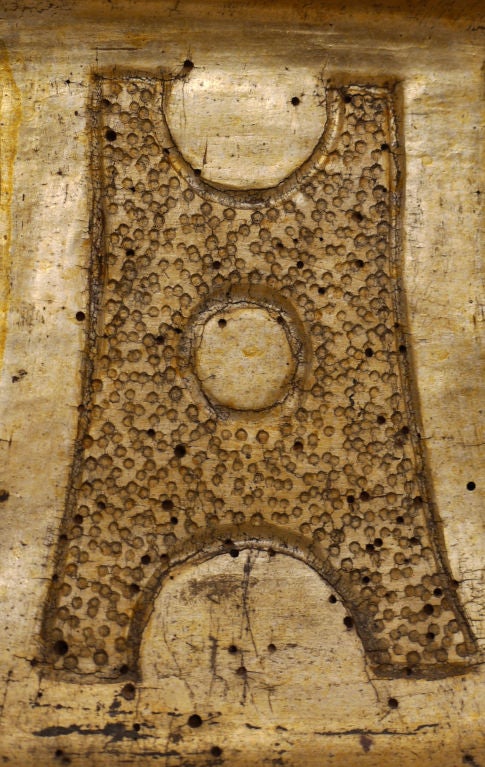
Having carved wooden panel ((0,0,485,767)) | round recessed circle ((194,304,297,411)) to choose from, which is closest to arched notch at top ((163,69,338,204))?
carved wooden panel ((0,0,485,767))

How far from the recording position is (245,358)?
9.27ft

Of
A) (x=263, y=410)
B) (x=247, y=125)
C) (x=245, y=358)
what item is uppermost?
(x=247, y=125)

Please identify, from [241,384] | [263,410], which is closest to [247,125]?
[241,384]

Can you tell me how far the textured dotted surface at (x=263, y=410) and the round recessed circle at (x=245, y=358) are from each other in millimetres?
44

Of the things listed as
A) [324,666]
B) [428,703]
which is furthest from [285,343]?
[428,703]

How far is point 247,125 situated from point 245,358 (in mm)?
1120

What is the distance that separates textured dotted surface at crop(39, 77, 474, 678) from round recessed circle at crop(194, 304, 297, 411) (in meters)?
0.04

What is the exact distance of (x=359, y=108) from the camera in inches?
111

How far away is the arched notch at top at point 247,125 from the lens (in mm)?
2789

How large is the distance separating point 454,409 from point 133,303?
1.63 m

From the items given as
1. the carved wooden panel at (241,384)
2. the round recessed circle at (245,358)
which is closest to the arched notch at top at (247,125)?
the carved wooden panel at (241,384)

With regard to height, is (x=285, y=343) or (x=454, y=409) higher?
(x=285, y=343)

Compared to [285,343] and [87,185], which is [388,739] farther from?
[87,185]

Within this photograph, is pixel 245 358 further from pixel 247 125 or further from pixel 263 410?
pixel 247 125
